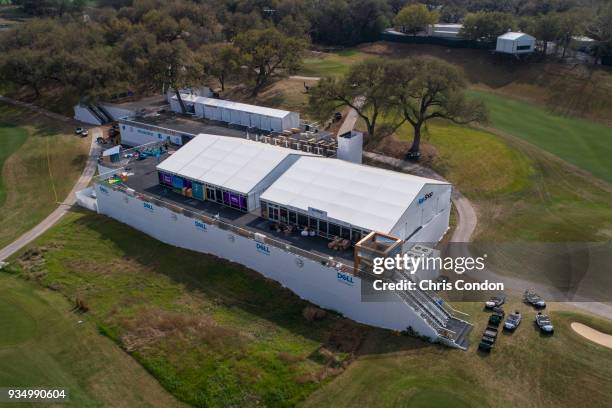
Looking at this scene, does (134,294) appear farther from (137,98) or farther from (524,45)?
(524,45)

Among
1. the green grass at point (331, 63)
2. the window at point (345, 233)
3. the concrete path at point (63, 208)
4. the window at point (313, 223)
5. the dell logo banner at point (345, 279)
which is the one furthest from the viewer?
the green grass at point (331, 63)

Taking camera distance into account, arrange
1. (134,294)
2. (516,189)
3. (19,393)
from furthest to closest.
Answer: (516,189) < (134,294) < (19,393)

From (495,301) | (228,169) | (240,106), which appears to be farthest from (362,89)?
(495,301)

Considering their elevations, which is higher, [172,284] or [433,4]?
[433,4]

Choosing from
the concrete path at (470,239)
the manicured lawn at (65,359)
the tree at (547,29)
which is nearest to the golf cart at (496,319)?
the concrete path at (470,239)

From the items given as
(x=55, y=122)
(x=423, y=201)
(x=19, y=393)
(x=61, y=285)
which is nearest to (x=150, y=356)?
(x=19, y=393)

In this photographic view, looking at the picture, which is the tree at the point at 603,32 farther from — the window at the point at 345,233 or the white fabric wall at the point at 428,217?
the window at the point at 345,233
